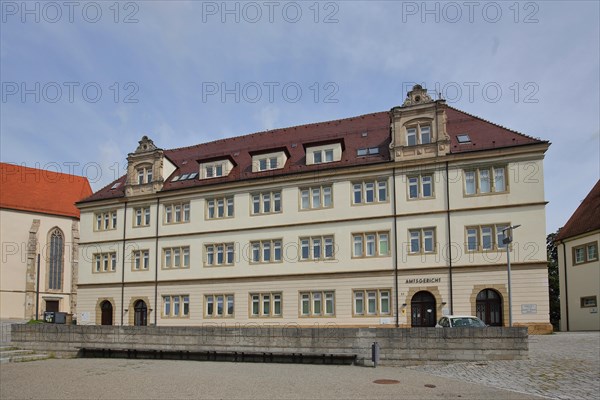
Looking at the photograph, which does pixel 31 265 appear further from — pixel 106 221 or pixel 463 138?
pixel 463 138

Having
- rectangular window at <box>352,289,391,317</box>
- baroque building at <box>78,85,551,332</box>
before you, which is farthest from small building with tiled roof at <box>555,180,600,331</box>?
rectangular window at <box>352,289,391,317</box>

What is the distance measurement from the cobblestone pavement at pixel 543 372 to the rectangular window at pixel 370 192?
45.6 ft

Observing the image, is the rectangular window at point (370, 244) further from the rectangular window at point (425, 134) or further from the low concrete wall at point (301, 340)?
Result: the low concrete wall at point (301, 340)

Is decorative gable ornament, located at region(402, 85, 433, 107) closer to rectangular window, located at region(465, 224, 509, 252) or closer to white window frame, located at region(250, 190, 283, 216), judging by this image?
rectangular window, located at region(465, 224, 509, 252)

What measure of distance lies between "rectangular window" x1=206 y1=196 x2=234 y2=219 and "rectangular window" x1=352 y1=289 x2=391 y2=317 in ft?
32.4

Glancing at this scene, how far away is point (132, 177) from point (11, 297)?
24866mm

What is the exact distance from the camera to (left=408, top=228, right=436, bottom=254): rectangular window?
31719 mm

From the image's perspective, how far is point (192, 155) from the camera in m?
43.6

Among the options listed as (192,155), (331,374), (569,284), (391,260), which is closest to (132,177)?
(192,155)

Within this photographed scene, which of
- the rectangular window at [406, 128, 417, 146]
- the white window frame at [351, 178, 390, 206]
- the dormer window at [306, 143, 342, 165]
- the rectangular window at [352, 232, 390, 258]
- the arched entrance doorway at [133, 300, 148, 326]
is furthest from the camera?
the arched entrance doorway at [133, 300, 148, 326]

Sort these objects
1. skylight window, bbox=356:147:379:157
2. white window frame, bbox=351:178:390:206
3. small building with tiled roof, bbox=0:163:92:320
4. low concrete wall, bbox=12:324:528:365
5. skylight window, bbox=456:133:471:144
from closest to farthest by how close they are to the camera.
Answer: low concrete wall, bbox=12:324:528:365 < skylight window, bbox=456:133:471:144 < white window frame, bbox=351:178:390:206 < skylight window, bbox=356:147:379:157 < small building with tiled roof, bbox=0:163:92:320

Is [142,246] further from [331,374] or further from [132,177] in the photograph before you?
[331,374]

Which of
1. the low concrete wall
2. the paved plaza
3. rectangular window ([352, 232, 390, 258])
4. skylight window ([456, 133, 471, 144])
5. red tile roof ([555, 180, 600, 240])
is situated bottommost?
the paved plaza

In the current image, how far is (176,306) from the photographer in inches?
1502
